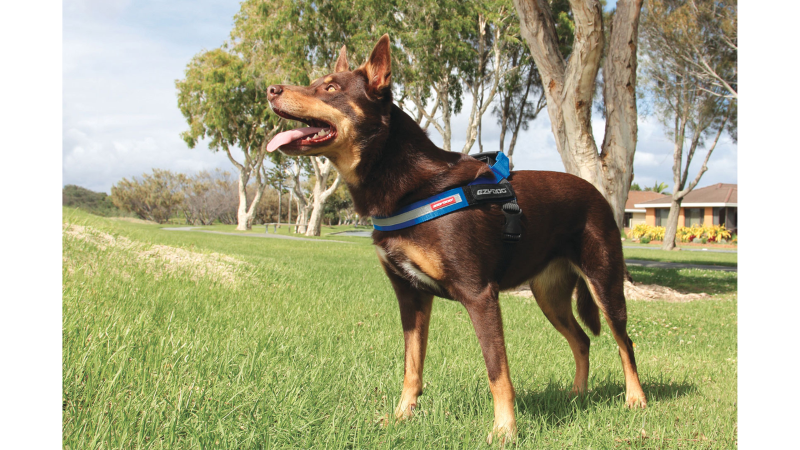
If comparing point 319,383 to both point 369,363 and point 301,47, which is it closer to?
point 369,363

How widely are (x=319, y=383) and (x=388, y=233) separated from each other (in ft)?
3.83

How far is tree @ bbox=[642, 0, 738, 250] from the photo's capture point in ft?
A: 73.8

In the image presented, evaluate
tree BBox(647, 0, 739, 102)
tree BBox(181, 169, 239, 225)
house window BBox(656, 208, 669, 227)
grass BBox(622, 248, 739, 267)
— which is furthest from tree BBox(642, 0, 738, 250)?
tree BBox(181, 169, 239, 225)

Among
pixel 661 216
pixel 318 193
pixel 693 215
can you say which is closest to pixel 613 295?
pixel 318 193

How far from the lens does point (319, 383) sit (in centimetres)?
320

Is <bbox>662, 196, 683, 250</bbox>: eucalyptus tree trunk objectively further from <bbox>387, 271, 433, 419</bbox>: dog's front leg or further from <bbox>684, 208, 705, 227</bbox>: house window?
<bbox>387, 271, 433, 419</bbox>: dog's front leg

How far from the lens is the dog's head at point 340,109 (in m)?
2.67

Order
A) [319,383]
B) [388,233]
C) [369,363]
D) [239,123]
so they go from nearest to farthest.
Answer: [388,233], [319,383], [369,363], [239,123]

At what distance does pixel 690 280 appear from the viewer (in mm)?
12547

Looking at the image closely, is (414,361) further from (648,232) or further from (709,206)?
(709,206)

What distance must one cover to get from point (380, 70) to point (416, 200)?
0.78 metres

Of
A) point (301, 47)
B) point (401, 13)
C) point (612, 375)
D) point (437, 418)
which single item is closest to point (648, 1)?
point (401, 13)

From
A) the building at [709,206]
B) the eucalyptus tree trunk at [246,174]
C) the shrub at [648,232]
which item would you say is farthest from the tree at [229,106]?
the building at [709,206]

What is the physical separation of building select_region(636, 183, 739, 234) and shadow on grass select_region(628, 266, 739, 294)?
119ft
